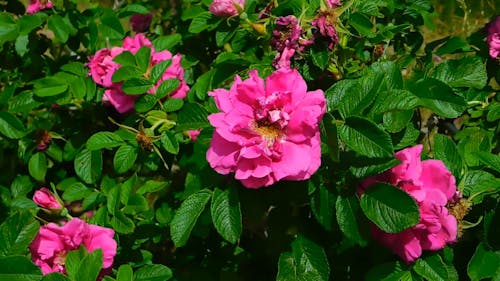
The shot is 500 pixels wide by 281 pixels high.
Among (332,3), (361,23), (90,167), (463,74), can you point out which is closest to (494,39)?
(463,74)

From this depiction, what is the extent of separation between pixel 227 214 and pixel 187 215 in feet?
0.27

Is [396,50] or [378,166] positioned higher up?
[378,166]

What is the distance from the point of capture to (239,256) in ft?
5.66

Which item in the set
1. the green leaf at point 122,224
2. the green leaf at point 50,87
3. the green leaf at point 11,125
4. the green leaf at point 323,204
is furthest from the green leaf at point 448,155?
the green leaf at point 11,125

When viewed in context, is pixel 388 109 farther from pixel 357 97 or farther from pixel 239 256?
pixel 239 256

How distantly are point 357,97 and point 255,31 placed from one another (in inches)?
16.0

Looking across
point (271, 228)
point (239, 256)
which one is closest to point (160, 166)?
point (239, 256)

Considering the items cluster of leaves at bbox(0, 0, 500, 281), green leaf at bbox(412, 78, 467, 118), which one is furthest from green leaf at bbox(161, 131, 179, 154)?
green leaf at bbox(412, 78, 467, 118)

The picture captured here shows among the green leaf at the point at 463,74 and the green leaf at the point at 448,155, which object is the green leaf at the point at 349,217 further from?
the green leaf at the point at 463,74

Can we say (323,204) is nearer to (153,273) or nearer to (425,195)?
(425,195)

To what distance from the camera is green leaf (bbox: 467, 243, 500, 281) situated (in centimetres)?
121

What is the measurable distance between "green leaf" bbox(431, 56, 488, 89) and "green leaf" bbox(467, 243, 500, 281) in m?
0.36

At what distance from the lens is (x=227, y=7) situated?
1552 millimetres

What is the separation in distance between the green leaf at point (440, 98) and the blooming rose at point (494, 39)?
556 millimetres
